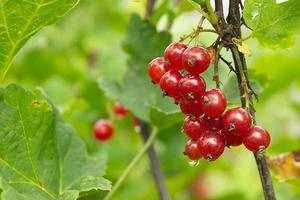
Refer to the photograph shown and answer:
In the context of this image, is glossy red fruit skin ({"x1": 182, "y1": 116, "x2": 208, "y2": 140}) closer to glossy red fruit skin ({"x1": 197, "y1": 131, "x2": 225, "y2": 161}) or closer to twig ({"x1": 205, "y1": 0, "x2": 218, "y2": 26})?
glossy red fruit skin ({"x1": 197, "y1": 131, "x2": 225, "y2": 161})

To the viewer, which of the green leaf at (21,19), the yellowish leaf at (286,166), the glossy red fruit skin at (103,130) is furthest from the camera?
the glossy red fruit skin at (103,130)

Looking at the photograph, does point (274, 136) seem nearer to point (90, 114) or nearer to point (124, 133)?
point (124, 133)

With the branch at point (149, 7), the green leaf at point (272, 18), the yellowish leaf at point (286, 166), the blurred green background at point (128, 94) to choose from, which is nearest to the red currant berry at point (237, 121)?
the green leaf at point (272, 18)

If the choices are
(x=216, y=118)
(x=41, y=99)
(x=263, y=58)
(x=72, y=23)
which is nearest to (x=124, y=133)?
(x=263, y=58)

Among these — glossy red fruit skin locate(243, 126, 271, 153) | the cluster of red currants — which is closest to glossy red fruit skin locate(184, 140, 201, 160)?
the cluster of red currants

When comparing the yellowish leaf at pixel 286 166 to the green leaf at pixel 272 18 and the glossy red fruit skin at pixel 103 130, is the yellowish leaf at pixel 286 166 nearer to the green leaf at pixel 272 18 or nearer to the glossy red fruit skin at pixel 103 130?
the green leaf at pixel 272 18
